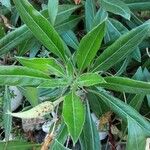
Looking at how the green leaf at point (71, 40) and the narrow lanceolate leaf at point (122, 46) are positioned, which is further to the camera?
the green leaf at point (71, 40)

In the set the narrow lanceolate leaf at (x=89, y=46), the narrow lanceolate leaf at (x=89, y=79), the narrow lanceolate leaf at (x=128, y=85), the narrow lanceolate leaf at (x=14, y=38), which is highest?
the narrow lanceolate leaf at (x=14, y=38)

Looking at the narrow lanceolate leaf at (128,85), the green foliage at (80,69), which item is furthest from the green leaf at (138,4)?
the narrow lanceolate leaf at (128,85)

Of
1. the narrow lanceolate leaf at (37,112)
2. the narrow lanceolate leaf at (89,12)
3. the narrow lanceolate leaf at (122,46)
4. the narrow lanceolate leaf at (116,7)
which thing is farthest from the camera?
the narrow lanceolate leaf at (89,12)

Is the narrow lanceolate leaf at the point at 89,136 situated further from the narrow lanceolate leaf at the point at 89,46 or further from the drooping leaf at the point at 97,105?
the narrow lanceolate leaf at the point at 89,46

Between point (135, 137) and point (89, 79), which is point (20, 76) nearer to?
point (89, 79)

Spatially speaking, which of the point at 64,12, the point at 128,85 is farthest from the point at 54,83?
the point at 64,12

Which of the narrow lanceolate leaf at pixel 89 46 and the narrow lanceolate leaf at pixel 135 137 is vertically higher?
the narrow lanceolate leaf at pixel 89 46

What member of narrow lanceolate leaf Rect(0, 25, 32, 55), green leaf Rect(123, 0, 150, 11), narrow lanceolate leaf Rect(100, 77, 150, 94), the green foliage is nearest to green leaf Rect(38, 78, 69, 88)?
the green foliage

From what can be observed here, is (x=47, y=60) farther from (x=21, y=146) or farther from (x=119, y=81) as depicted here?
(x=21, y=146)
